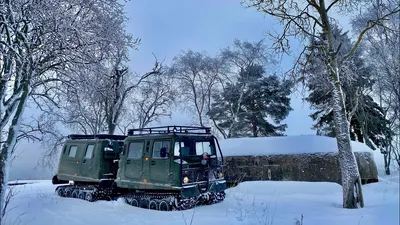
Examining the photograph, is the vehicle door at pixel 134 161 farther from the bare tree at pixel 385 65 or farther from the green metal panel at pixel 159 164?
the bare tree at pixel 385 65

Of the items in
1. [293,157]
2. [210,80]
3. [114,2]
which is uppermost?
[210,80]

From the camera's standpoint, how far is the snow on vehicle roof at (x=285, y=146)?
14.6m

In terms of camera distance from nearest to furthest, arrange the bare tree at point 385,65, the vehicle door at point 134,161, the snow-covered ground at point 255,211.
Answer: the snow-covered ground at point 255,211, the vehicle door at point 134,161, the bare tree at point 385,65

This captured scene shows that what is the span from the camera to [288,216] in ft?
23.9

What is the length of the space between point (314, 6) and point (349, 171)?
548 cm

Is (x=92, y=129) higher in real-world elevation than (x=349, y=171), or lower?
higher

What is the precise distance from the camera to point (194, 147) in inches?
401

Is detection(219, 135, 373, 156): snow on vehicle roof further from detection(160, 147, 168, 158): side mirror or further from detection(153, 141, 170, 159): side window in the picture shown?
detection(160, 147, 168, 158): side mirror

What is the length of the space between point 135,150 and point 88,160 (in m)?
2.79

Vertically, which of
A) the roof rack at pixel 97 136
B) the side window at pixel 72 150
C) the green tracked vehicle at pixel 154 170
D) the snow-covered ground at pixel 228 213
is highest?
the roof rack at pixel 97 136

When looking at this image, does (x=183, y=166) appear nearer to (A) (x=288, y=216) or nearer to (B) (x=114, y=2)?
(A) (x=288, y=216)

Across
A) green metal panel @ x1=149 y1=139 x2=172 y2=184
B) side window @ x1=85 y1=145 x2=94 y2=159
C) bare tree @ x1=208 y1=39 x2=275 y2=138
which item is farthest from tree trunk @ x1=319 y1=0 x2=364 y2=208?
bare tree @ x1=208 y1=39 x2=275 y2=138

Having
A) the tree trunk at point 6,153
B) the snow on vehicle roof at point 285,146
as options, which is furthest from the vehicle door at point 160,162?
the snow on vehicle roof at point 285,146

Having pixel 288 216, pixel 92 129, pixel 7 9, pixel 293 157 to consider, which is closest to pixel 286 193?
pixel 293 157
